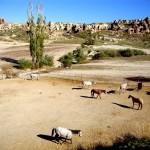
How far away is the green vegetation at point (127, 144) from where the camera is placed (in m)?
17.3

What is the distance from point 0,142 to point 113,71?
1283 inches

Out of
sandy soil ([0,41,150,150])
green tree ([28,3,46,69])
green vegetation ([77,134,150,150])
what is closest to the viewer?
green vegetation ([77,134,150,150])

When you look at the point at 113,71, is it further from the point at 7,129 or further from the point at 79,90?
the point at 7,129

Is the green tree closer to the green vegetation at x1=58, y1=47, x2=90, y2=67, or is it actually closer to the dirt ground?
the green vegetation at x1=58, y1=47, x2=90, y2=67

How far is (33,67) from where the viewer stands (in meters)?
56.5

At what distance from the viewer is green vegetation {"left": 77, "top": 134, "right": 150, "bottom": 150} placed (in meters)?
17.3

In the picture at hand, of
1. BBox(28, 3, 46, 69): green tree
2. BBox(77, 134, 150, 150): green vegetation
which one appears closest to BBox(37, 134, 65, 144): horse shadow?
BBox(77, 134, 150, 150): green vegetation

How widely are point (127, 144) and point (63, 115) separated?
33.8ft

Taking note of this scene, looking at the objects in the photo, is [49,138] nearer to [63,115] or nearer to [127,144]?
[63,115]

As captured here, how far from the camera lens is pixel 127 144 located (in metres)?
18.1

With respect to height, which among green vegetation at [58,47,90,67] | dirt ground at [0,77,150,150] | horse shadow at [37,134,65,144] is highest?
green vegetation at [58,47,90,67]

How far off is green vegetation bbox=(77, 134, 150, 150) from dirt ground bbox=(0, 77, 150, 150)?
70 cm

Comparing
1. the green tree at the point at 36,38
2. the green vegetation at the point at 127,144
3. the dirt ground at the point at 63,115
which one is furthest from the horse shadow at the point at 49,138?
the green tree at the point at 36,38

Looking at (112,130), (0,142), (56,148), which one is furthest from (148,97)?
(0,142)
